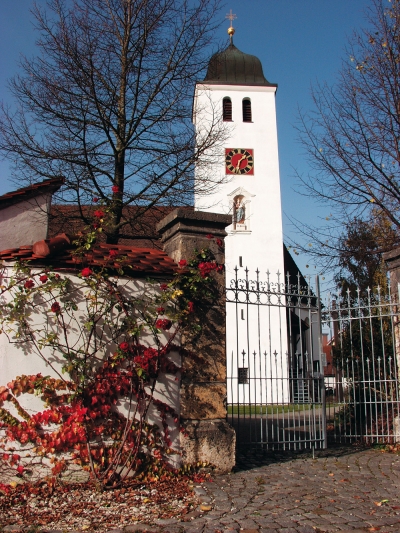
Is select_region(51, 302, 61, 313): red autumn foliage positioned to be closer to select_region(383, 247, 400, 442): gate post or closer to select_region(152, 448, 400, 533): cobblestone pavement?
select_region(152, 448, 400, 533): cobblestone pavement

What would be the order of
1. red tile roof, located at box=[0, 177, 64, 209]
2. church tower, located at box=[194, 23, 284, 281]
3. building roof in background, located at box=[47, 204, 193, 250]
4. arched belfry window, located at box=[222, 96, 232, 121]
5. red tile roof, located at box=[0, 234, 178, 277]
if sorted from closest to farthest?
red tile roof, located at box=[0, 234, 178, 277]
red tile roof, located at box=[0, 177, 64, 209]
building roof in background, located at box=[47, 204, 193, 250]
church tower, located at box=[194, 23, 284, 281]
arched belfry window, located at box=[222, 96, 232, 121]

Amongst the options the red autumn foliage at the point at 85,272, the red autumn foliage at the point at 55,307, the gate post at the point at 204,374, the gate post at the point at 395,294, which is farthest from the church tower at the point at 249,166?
the red autumn foliage at the point at 55,307

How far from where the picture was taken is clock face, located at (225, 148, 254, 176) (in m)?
26.0

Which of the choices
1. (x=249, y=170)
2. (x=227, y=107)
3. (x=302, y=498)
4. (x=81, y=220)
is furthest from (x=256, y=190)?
(x=302, y=498)

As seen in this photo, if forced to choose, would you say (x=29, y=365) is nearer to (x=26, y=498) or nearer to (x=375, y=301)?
(x=26, y=498)

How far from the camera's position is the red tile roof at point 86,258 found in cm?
541

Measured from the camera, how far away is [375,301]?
876 cm

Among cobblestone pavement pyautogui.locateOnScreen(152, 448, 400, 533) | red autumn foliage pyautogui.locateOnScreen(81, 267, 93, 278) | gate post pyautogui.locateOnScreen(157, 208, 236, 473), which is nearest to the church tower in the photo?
gate post pyautogui.locateOnScreen(157, 208, 236, 473)

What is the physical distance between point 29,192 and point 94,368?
19.3 ft

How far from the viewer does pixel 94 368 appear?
545 centimetres

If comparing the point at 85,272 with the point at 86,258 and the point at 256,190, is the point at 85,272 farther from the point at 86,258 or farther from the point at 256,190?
the point at 256,190

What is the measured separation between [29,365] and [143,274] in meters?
1.54

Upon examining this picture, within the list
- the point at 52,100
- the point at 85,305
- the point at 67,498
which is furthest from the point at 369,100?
the point at 67,498

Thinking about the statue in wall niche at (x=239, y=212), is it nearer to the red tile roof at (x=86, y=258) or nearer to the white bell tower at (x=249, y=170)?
the white bell tower at (x=249, y=170)
